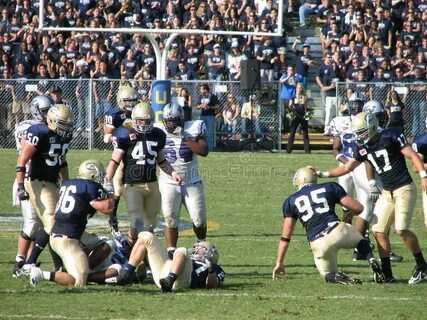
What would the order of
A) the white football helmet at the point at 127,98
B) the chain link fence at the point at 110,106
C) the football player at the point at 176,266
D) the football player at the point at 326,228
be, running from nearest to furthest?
the football player at the point at 176,266, the football player at the point at 326,228, the white football helmet at the point at 127,98, the chain link fence at the point at 110,106

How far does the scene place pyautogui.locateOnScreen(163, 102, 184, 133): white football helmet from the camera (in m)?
10.7

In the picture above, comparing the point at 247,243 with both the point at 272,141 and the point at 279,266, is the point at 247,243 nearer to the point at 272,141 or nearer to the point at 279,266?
the point at 279,266

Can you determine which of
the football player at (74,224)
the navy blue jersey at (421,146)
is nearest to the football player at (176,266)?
the football player at (74,224)

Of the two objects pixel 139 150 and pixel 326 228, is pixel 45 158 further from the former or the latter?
pixel 326 228

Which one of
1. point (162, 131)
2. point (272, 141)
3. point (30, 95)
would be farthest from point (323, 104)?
point (162, 131)

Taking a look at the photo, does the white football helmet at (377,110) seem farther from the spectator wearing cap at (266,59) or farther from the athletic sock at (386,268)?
the spectator wearing cap at (266,59)

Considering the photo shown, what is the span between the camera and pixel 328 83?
22.8m

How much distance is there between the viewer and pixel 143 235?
8867 mm

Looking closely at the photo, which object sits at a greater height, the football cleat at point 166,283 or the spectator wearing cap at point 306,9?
the spectator wearing cap at point 306,9

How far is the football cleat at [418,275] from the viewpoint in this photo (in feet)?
31.1

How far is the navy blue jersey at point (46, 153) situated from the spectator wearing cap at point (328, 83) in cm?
1299

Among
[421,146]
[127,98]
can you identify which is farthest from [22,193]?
[421,146]

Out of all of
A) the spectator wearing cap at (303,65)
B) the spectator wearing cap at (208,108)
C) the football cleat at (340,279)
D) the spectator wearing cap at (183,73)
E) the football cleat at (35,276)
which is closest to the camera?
the football cleat at (35,276)

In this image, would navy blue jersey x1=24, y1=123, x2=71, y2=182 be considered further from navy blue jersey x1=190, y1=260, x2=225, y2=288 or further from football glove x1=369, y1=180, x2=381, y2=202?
football glove x1=369, y1=180, x2=381, y2=202
